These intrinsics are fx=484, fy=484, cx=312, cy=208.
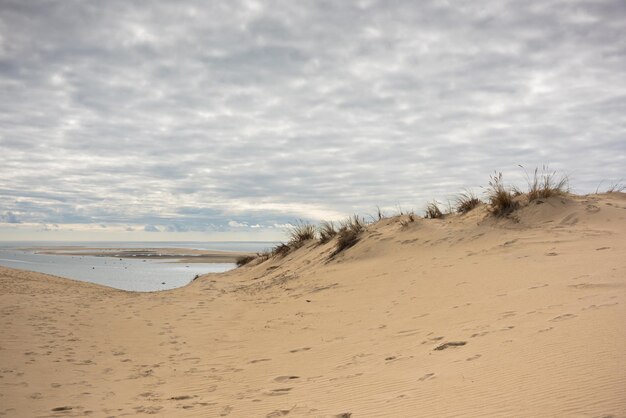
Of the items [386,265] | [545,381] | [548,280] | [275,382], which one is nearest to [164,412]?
[275,382]

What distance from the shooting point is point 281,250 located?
18.5m

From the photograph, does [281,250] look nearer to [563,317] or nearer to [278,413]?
[563,317]

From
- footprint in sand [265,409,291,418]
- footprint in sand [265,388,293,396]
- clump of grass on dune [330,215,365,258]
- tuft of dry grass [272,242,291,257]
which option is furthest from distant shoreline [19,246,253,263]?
footprint in sand [265,409,291,418]

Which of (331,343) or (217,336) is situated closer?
(331,343)

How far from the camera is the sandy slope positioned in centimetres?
356

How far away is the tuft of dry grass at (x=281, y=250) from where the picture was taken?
710 inches

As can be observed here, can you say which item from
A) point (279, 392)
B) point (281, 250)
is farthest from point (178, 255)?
point (279, 392)

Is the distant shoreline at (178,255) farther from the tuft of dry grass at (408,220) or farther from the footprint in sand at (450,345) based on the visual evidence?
the footprint in sand at (450,345)

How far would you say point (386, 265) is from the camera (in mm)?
10750

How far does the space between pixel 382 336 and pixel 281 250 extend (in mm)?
12661

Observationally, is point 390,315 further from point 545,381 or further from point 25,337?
point 25,337

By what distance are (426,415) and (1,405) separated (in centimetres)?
379

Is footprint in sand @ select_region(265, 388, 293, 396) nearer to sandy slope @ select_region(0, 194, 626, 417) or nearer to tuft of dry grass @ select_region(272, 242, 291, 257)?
sandy slope @ select_region(0, 194, 626, 417)

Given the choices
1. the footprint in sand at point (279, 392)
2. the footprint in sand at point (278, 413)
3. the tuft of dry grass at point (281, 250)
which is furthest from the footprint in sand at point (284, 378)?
the tuft of dry grass at point (281, 250)
